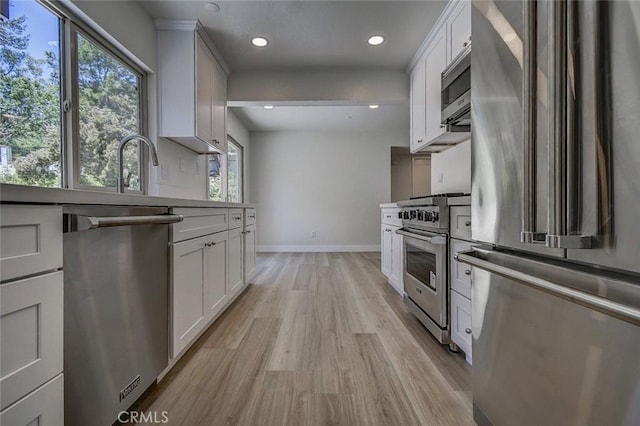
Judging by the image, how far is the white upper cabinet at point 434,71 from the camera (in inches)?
83.6

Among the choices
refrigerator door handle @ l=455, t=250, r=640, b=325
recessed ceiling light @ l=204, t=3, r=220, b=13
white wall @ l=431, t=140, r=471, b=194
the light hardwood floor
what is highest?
recessed ceiling light @ l=204, t=3, r=220, b=13

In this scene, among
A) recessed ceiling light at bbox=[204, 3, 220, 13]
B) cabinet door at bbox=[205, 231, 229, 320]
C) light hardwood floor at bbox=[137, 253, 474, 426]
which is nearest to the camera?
light hardwood floor at bbox=[137, 253, 474, 426]

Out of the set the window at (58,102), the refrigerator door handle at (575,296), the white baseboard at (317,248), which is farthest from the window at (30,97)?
the white baseboard at (317,248)

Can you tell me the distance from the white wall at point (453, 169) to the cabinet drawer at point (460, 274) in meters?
1.17

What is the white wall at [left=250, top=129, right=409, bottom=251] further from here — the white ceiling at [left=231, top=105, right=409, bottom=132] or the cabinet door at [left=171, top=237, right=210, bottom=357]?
the cabinet door at [left=171, top=237, right=210, bottom=357]

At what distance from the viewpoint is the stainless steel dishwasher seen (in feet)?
2.88

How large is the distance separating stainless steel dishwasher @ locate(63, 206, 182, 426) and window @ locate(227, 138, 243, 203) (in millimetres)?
3735

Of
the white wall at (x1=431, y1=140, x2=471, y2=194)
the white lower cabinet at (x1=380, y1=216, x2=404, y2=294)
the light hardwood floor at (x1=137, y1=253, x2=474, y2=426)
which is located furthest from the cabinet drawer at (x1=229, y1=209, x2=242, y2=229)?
the white wall at (x1=431, y1=140, x2=471, y2=194)

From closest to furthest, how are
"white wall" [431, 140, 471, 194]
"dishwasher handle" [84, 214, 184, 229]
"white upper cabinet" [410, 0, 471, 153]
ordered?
"dishwasher handle" [84, 214, 184, 229] → "white upper cabinet" [410, 0, 471, 153] → "white wall" [431, 140, 471, 194]

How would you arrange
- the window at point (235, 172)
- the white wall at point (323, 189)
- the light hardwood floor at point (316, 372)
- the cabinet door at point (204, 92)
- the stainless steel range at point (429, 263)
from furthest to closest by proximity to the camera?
the white wall at point (323, 189) < the window at point (235, 172) < the cabinet door at point (204, 92) < the stainless steel range at point (429, 263) < the light hardwood floor at point (316, 372)

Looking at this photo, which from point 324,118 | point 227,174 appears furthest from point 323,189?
point 227,174

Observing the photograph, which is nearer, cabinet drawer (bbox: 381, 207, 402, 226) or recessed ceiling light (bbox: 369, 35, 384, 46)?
recessed ceiling light (bbox: 369, 35, 384, 46)

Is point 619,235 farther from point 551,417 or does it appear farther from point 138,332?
point 138,332

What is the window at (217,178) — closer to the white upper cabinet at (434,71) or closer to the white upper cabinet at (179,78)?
the white upper cabinet at (179,78)
